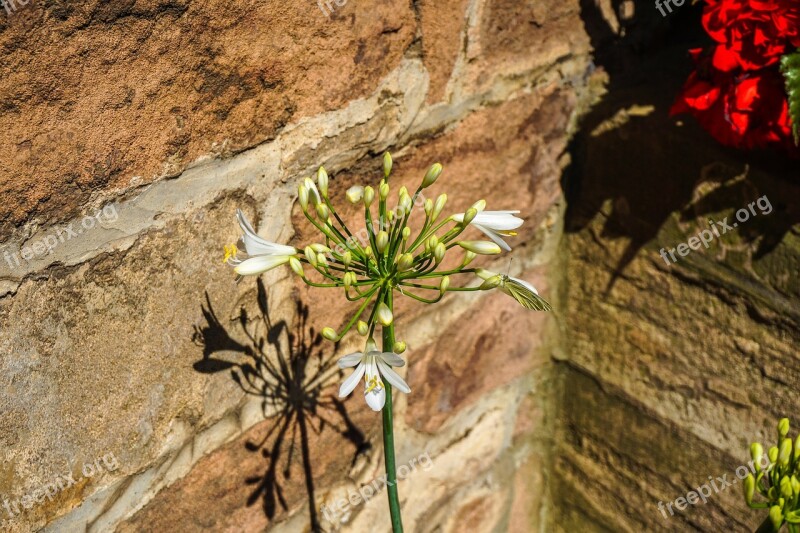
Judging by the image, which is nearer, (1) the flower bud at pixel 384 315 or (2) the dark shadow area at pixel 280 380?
(1) the flower bud at pixel 384 315

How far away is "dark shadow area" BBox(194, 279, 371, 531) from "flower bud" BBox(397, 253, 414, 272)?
13.8 inches

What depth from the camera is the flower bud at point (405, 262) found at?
0.92 m

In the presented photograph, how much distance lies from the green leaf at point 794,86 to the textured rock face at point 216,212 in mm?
454

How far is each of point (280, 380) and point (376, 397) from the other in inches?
15.7

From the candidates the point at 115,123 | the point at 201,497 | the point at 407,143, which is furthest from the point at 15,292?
the point at 407,143

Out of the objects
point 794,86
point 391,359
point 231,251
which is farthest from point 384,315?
point 794,86

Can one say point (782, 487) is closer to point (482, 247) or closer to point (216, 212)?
point (482, 247)

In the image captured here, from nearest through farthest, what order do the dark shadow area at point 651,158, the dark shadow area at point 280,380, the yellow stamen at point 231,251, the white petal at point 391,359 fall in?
the white petal at point 391,359
the yellow stamen at point 231,251
the dark shadow area at point 280,380
the dark shadow area at point 651,158

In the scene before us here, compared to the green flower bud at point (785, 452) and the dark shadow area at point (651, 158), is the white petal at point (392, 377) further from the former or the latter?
the dark shadow area at point (651, 158)

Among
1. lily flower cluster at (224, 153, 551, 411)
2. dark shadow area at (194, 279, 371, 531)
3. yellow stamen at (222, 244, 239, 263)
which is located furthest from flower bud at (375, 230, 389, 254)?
dark shadow area at (194, 279, 371, 531)

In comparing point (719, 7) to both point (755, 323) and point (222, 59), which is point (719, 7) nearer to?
point (755, 323)

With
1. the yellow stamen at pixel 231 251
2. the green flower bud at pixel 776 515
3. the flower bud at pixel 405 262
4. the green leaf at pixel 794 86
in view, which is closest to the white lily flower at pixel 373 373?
the flower bud at pixel 405 262

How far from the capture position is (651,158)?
1598mm

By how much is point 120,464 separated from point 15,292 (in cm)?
32
